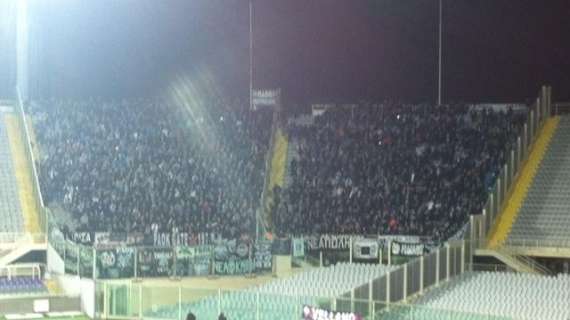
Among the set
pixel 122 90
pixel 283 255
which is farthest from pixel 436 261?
pixel 122 90

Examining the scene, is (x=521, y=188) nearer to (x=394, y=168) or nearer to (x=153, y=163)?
(x=394, y=168)

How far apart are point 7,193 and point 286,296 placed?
1173cm

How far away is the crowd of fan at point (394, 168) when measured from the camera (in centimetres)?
2820

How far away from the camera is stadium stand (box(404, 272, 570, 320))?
21812mm

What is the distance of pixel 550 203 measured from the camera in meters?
27.5

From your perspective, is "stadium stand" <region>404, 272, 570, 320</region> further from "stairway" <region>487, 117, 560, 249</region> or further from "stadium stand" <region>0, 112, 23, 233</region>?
"stadium stand" <region>0, 112, 23, 233</region>

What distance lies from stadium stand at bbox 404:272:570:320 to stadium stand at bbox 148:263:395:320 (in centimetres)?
203

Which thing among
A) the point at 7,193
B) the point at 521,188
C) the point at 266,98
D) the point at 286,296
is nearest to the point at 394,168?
the point at 521,188

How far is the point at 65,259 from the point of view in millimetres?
26125

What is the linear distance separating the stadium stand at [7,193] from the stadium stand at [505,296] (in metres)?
11.7

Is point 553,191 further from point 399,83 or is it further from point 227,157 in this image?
point 227,157

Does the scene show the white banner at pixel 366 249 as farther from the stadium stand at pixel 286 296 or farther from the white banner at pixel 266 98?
the white banner at pixel 266 98

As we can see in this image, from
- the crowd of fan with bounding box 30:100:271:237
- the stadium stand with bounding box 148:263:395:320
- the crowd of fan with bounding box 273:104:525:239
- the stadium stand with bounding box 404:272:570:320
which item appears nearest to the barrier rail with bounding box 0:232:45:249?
the crowd of fan with bounding box 30:100:271:237

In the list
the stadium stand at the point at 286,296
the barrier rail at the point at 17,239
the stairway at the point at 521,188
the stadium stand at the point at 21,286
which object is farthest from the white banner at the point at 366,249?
the barrier rail at the point at 17,239
